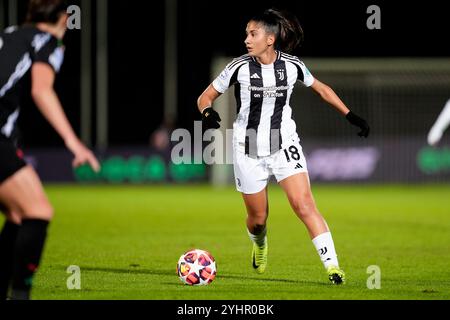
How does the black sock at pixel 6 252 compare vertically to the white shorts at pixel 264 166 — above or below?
below

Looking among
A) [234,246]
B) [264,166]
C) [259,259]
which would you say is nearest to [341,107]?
[264,166]

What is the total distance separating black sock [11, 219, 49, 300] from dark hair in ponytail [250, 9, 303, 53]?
3.29 m

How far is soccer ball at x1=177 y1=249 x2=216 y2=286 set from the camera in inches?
333

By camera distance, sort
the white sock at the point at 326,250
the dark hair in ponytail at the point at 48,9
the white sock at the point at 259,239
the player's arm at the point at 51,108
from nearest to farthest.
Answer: the player's arm at the point at 51,108 < the dark hair in ponytail at the point at 48,9 < the white sock at the point at 326,250 < the white sock at the point at 259,239

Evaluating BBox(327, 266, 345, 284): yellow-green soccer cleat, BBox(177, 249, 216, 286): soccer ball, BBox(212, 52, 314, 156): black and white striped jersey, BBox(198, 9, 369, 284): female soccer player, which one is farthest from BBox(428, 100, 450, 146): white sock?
BBox(177, 249, 216, 286): soccer ball

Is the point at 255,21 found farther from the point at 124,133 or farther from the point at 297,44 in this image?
the point at 124,133

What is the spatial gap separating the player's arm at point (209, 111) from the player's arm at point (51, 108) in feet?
7.71

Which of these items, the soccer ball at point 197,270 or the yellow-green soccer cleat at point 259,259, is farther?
the yellow-green soccer cleat at point 259,259

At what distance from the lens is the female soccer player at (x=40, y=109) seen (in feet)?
21.0

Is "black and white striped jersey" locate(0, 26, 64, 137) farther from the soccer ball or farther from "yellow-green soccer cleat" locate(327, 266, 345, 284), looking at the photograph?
"yellow-green soccer cleat" locate(327, 266, 345, 284)

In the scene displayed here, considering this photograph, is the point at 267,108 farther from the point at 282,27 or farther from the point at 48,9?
the point at 48,9

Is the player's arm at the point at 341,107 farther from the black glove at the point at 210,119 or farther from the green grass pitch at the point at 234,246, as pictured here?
the green grass pitch at the point at 234,246

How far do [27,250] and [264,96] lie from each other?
316 cm

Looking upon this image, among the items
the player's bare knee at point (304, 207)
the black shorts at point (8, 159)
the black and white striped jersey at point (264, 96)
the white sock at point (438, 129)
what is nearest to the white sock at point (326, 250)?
the player's bare knee at point (304, 207)
